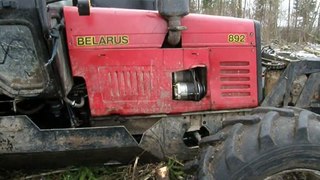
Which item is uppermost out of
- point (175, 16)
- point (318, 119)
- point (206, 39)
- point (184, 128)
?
point (175, 16)

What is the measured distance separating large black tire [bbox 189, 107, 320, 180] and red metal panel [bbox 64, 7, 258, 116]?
62 cm

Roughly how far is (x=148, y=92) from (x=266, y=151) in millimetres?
983

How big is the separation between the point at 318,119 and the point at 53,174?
2139mm

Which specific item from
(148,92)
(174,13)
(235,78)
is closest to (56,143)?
(148,92)

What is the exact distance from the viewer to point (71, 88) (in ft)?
10.4

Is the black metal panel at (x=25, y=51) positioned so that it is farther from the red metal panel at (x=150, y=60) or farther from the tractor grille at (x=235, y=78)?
the tractor grille at (x=235, y=78)

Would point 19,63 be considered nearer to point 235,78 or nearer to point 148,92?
point 148,92

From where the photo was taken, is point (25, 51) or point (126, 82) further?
point (126, 82)

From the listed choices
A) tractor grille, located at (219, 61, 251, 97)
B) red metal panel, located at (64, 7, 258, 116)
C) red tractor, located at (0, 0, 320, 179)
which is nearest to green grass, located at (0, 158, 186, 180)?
red tractor, located at (0, 0, 320, 179)

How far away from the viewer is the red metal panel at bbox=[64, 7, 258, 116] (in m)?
3.08

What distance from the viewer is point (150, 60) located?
3.14m

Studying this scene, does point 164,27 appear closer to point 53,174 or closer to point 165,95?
point 165,95

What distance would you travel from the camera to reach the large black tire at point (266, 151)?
104 inches

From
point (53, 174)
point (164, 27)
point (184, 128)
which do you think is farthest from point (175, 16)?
point (53, 174)
